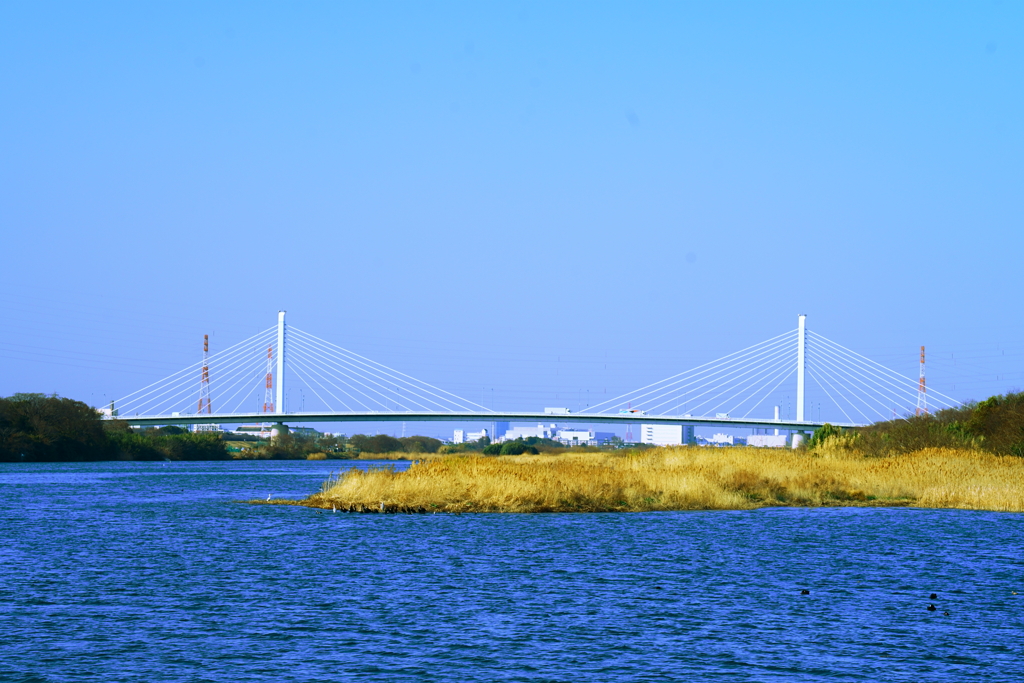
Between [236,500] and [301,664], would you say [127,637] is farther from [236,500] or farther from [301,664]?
[236,500]

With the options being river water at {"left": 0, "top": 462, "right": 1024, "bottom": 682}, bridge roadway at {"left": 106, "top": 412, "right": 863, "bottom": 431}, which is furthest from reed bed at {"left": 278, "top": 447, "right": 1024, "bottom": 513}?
bridge roadway at {"left": 106, "top": 412, "right": 863, "bottom": 431}

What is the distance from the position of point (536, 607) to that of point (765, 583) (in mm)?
4759

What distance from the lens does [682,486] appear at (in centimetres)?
3297

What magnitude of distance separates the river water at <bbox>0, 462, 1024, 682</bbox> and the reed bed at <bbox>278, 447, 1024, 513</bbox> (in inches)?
51.0

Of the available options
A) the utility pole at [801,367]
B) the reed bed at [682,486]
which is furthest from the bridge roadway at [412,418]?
the reed bed at [682,486]

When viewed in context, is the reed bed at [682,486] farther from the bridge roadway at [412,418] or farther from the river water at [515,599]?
the bridge roadway at [412,418]

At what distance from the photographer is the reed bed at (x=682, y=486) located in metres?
31.0

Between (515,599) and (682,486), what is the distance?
16.5 meters

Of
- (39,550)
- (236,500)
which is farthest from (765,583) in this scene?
(236,500)

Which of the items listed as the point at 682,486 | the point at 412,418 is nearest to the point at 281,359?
the point at 412,418

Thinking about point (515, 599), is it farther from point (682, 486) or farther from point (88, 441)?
point (88, 441)

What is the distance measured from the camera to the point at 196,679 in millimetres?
12047

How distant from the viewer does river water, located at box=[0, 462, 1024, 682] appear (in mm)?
12844

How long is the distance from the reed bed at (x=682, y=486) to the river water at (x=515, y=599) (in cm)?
130
